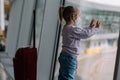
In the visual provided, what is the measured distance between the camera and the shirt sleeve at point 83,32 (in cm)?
272

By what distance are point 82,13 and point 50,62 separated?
948 mm

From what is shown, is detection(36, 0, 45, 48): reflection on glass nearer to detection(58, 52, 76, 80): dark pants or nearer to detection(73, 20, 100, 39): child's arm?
detection(58, 52, 76, 80): dark pants

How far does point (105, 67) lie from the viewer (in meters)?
3.14

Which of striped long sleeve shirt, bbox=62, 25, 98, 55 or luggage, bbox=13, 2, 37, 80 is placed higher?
striped long sleeve shirt, bbox=62, 25, 98, 55

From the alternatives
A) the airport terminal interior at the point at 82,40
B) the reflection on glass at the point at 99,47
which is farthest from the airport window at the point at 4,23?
the reflection on glass at the point at 99,47

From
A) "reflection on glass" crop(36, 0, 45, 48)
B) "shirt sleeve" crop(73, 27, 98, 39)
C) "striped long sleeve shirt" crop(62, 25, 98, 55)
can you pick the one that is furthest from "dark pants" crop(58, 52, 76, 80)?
"reflection on glass" crop(36, 0, 45, 48)

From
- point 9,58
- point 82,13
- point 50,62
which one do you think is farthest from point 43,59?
point 9,58

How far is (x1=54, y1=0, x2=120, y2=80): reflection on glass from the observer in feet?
9.68

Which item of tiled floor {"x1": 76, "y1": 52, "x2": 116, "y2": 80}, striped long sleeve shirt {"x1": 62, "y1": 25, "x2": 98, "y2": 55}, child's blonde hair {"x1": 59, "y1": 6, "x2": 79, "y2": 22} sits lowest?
tiled floor {"x1": 76, "y1": 52, "x2": 116, "y2": 80}

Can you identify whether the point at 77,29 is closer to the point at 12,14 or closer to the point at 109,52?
the point at 109,52

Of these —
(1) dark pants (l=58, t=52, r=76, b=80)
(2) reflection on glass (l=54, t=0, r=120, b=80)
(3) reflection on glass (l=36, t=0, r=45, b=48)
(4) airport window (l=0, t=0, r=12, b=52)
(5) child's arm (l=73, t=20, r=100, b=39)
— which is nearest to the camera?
(5) child's arm (l=73, t=20, r=100, b=39)

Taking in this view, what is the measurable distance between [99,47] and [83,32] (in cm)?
58

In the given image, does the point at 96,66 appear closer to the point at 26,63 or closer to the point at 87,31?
the point at 87,31

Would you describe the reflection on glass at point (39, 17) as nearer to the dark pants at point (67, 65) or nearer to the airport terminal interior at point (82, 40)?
the airport terminal interior at point (82, 40)
